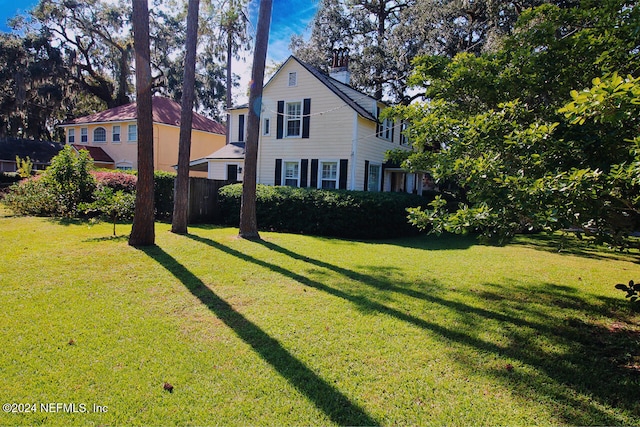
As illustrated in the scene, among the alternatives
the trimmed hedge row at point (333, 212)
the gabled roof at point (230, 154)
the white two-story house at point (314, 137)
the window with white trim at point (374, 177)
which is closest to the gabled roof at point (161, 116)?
the gabled roof at point (230, 154)

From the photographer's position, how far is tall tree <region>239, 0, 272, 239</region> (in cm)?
955

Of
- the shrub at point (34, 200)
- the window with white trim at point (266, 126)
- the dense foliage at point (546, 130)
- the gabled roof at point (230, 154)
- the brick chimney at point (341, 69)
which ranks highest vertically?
the brick chimney at point (341, 69)

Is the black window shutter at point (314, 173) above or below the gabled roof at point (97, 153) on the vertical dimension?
below

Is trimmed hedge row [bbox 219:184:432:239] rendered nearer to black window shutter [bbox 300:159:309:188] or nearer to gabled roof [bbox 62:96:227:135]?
black window shutter [bbox 300:159:309:188]

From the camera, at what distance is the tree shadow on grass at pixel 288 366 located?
8.81 feet

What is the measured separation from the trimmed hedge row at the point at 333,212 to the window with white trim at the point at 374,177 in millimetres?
4584

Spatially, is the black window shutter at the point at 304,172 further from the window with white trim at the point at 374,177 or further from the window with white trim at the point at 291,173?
the window with white trim at the point at 374,177

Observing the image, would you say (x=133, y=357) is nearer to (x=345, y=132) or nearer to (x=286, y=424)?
(x=286, y=424)

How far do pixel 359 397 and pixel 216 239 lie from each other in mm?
7437

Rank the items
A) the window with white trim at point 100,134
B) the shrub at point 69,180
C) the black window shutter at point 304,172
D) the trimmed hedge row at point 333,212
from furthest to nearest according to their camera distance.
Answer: the window with white trim at point 100,134
the black window shutter at point 304,172
the trimmed hedge row at point 333,212
the shrub at point 69,180

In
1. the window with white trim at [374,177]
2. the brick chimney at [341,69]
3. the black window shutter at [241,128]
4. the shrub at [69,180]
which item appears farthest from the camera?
the brick chimney at [341,69]

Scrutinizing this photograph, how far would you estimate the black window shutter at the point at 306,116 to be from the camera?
16781mm

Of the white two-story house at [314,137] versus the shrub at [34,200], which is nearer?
the shrub at [34,200]

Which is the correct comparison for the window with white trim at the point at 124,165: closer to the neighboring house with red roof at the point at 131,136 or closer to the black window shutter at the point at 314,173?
the neighboring house with red roof at the point at 131,136
